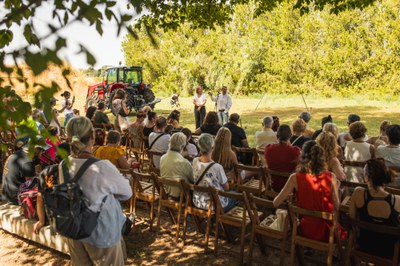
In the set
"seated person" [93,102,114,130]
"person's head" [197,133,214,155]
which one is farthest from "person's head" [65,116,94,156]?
"seated person" [93,102,114,130]

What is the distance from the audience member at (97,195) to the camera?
102 inches

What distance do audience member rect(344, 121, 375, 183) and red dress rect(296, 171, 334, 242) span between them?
1741 mm

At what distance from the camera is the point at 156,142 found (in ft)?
20.4

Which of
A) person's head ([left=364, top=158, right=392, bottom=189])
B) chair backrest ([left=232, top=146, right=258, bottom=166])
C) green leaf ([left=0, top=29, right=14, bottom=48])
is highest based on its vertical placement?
green leaf ([left=0, top=29, right=14, bottom=48])

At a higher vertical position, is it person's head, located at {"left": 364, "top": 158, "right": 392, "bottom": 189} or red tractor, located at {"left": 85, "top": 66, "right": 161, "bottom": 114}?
red tractor, located at {"left": 85, "top": 66, "right": 161, "bottom": 114}

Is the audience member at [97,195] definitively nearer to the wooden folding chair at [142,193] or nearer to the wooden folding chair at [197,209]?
the wooden folding chair at [197,209]

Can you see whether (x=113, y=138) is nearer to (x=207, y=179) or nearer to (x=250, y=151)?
(x=207, y=179)

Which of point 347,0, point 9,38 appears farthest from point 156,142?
point 347,0

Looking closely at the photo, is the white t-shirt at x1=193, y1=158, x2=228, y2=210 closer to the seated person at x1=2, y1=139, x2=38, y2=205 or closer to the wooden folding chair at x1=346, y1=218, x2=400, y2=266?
the wooden folding chair at x1=346, y1=218, x2=400, y2=266

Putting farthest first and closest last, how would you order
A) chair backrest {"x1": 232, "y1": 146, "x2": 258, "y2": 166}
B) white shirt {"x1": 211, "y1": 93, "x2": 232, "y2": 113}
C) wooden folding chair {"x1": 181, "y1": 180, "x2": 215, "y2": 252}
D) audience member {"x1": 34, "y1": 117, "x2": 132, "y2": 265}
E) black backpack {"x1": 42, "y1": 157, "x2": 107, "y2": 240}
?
white shirt {"x1": 211, "y1": 93, "x2": 232, "y2": 113}, chair backrest {"x1": 232, "y1": 146, "x2": 258, "y2": 166}, wooden folding chair {"x1": 181, "y1": 180, "x2": 215, "y2": 252}, audience member {"x1": 34, "y1": 117, "x2": 132, "y2": 265}, black backpack {"x1": 42, "y1": 157, "x2": 107, "y2": 240}

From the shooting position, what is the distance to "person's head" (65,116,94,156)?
8.71 ft

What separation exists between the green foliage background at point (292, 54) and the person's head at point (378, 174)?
23356mm

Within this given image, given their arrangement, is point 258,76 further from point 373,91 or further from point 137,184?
point 137,184

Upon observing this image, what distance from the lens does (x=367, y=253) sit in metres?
3.33
